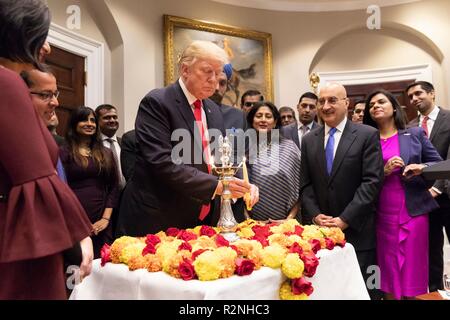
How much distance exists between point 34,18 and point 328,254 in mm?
1479

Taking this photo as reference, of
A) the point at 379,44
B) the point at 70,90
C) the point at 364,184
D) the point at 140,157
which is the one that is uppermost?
the point at 379,44

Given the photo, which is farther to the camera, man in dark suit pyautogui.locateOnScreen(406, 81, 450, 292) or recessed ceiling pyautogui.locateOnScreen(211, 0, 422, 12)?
recessed ceiling pyautogui.locateOnScreen(211, 0, 422, 12)

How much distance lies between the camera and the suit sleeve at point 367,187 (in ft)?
9.49

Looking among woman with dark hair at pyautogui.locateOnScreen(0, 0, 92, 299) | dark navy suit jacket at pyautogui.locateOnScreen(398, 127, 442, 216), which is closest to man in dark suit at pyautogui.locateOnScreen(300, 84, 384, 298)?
dark navy suit jacket at pyautogui.locateOnScreen(398, 127, 442, 216)

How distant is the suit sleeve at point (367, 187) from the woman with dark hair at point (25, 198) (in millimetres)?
2134

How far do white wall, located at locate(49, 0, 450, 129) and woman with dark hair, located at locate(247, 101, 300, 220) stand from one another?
9.68 feet

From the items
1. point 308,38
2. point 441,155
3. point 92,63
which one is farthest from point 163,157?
point 308,38

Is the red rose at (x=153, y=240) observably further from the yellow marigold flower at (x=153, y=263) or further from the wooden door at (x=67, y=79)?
the wooden door at (x=67, y=79)

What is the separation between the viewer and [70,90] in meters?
5.38

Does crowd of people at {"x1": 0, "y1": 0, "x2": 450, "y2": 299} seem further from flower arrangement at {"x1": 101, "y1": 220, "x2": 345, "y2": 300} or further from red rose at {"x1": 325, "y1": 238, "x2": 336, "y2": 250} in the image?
red rose at {"x1": 325, "y1": 238, "x2": 336, "y2": 250}

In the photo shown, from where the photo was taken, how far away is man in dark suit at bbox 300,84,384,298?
2941 millimetres

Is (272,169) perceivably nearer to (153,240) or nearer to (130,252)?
(153,240)
